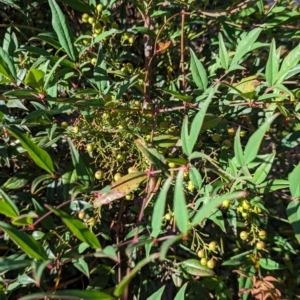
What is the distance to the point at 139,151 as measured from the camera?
94 centimetres

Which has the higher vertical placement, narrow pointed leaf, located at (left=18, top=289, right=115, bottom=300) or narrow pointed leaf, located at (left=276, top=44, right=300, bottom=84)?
narrow pointed leaf, located at (left=276, top=44, right=300, bottom=84)

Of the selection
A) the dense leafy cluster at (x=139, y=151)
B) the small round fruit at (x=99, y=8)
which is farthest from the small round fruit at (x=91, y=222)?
the small round fruit at (x=99, y=8)

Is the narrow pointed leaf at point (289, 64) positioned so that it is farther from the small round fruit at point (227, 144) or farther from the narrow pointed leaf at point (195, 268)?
the narrow pointed leaf at point (195, 268)

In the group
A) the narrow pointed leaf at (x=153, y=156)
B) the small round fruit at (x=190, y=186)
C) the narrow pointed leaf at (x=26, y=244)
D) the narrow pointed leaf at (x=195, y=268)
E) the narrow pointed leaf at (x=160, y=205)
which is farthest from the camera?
the narrow pointed leaf at (x=195, y=268)

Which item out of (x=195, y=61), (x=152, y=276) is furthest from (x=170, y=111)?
(x=152, y=276)

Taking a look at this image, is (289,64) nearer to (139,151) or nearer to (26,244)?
(139,151)

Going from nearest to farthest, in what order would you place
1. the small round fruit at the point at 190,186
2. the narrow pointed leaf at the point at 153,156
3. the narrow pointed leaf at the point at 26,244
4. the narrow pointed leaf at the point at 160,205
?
the narrow pointed leaf at the point at 160,205 < the narrow pointed leaf at the point at 26,244 < the narrow pointed leaf at the point at 153,156 < the small round fruit at the point at 190,186

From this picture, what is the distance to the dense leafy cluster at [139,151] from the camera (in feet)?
2.62

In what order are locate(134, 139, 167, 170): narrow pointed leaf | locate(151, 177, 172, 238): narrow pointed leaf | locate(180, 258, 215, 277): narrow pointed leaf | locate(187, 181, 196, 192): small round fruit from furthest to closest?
1. locate(180, 258, 215, 277): narrow pointed leaf
2. locate(187, 181, 196, 192): small round fruit
3. locate(134, 139, 167, 170): narrow pointed leaf
4. locate(151, 177, 172, 238): narrow pointed leaf

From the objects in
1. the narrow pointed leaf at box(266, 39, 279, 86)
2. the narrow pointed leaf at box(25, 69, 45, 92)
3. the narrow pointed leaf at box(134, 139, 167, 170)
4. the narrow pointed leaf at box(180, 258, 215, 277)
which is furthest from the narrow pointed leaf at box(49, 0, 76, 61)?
the narrow pointed leaf at box(180, 258, 215, 277)

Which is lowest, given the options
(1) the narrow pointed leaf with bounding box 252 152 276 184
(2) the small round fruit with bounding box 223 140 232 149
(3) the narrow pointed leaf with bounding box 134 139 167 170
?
(2) the small round fruit with bounding box 223 140 232 149

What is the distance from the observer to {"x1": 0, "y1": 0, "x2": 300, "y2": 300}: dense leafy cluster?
31.4 inches

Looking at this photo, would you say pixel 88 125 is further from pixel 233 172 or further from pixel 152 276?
pixel 152 276

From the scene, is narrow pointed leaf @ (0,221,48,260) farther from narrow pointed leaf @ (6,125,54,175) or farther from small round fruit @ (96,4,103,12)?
small round fruit @ (96,4,103,12)
